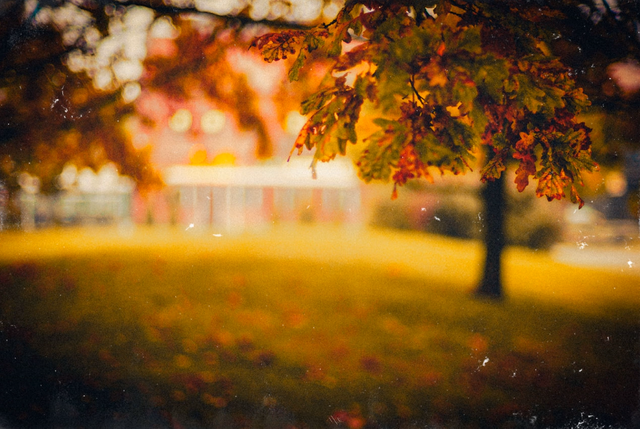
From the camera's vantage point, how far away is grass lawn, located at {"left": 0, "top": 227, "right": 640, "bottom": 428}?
3.18 metres

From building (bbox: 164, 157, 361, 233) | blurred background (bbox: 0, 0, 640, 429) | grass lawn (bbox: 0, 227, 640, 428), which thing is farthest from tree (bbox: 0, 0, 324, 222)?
building (bbox: 164, 157, 361, 233)

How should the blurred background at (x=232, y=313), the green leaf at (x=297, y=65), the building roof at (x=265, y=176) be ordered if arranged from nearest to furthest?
the green leaf at (x=297, y=65)
the blurred background at (x=232, y=313)
the building roof at (x=265, y=176)

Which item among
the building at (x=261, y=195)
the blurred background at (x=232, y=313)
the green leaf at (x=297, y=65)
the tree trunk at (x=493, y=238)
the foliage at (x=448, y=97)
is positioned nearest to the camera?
the foliage at (x=448, y=97)

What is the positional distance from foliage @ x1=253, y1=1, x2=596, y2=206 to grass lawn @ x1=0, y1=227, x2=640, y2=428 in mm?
2530

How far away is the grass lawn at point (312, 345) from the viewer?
3.18 metres

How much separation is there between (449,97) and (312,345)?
11.5 feet

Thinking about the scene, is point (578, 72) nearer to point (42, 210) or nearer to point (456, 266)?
point (456, 266)

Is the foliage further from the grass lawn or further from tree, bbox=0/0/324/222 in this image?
the grass lawn

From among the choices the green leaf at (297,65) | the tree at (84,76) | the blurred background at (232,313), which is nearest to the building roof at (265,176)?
the blurred background at (232,313)

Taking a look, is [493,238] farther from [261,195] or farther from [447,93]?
[261,195]

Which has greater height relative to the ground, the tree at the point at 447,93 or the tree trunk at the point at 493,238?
the tree at the point at 447,93

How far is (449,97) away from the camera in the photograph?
1.60m

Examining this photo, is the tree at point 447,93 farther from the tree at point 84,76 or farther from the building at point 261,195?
the building at point 261,195

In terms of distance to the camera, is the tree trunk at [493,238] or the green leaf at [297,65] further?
the tree trunk at [493,238]
